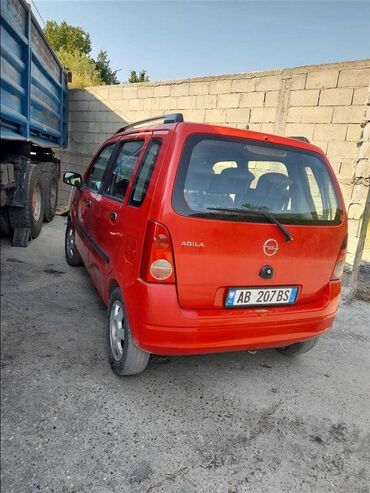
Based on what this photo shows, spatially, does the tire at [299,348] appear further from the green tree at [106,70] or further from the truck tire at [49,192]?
the green tree at [106,70]

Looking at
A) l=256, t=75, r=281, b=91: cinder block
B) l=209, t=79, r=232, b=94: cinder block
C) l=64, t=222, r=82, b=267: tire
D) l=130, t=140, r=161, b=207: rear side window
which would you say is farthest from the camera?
l=209, t=79, r=232, b=94: cinder block

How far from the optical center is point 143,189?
7.05ft

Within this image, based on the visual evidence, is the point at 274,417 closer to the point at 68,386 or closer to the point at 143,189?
the point at 68,386

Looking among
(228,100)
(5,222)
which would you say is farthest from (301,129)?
(5,222)

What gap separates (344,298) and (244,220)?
2.96 meters

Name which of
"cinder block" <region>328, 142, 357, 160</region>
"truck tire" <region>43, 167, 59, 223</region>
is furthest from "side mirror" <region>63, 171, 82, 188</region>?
"cinder block" <region>328, 142, 357, 160</region>

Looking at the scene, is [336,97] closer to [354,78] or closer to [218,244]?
[354,78]

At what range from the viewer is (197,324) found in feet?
6.54

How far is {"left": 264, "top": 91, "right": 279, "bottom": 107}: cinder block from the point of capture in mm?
5360

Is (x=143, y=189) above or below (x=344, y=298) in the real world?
above

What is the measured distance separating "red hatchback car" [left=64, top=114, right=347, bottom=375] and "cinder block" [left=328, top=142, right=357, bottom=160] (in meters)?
2.67

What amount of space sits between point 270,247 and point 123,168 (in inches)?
51.8

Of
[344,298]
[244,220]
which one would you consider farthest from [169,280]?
[344,298]

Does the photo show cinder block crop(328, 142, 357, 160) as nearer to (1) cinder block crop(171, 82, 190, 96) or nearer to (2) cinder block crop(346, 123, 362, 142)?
(2) cinder block crop(346, 123, 362, 142)
